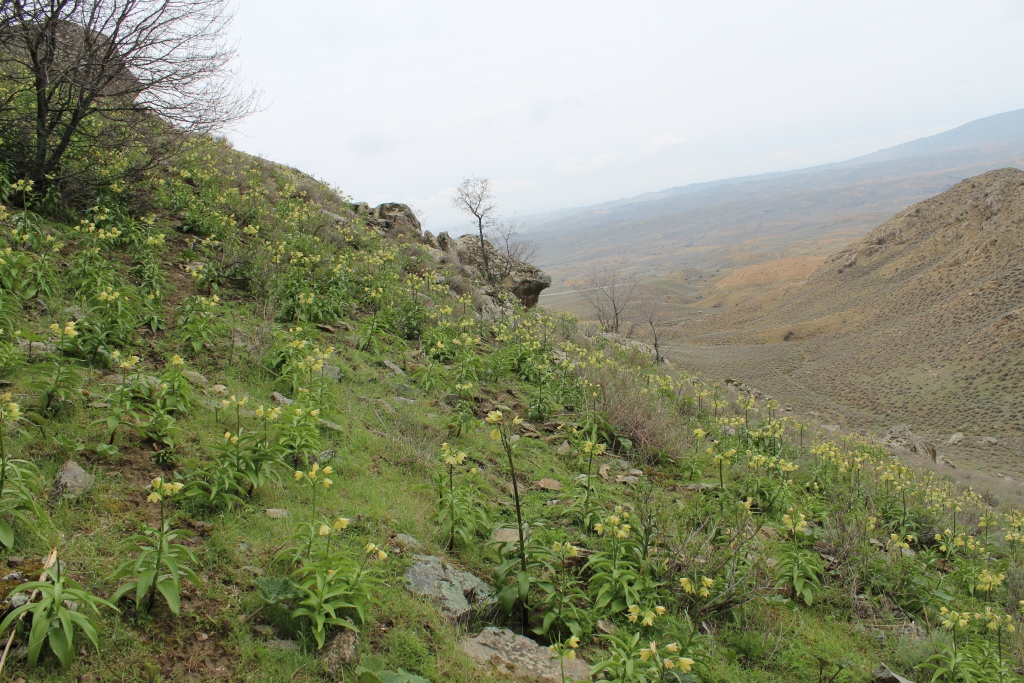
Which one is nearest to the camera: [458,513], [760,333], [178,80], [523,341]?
[458,513]

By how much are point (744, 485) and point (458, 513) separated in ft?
12.0

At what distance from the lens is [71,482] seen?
3.45m

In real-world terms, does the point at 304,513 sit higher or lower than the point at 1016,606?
higher

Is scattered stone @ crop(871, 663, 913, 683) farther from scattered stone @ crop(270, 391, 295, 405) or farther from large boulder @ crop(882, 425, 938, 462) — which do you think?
large boulder @ crop(882, 425, 938, 462)

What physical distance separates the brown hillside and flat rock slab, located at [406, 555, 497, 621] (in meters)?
32.7

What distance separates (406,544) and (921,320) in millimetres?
55453

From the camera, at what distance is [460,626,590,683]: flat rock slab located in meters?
3.16

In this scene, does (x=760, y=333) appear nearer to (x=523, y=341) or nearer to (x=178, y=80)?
(x=523, y=341)

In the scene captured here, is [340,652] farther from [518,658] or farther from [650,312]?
[650,312]

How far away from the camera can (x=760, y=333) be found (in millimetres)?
58969

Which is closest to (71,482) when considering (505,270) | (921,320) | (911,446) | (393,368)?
(393,368)

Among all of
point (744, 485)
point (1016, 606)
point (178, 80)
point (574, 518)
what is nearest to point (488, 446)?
point (574, 518)

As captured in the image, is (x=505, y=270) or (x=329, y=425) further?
(x=505, y=270)

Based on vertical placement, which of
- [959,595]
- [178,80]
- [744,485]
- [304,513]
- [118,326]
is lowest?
[959,595]
